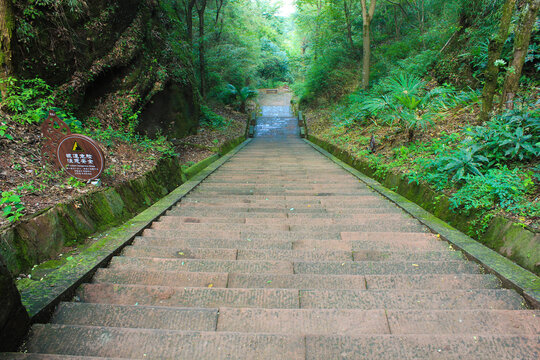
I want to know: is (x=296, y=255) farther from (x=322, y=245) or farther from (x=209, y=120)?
(x=209, y=120)

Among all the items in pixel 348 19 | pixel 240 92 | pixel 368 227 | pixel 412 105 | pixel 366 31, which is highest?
pixel 348 19

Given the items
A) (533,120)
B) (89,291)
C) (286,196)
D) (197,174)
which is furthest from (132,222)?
(533,120)

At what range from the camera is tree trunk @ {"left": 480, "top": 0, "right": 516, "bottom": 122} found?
4.27m

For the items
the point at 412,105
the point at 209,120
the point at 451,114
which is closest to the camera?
the point at 412,105

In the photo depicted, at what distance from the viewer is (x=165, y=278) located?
229cm

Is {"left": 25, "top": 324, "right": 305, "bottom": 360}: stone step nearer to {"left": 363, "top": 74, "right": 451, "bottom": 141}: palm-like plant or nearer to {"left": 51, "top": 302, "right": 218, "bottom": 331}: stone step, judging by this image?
{"left": 51, "top": 302, "right": 218, "bottom": 331}: stone step

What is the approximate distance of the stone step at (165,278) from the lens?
2.26 m

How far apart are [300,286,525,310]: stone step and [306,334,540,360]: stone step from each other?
15.2 inches

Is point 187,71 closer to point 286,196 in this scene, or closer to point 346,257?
point 286,196

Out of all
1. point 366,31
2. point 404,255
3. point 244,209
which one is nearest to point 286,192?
point 244,209

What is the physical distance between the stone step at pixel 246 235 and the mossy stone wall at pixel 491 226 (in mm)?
1402

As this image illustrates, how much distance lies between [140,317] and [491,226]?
3151 millimetres

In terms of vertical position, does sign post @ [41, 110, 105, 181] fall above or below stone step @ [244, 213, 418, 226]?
above

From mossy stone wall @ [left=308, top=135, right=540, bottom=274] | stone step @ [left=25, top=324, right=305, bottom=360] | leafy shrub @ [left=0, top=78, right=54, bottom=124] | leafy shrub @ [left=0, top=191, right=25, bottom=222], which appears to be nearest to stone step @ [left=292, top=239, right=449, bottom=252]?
mossy stone wall @ [left=308, top=135, right=540, bottom=274]
